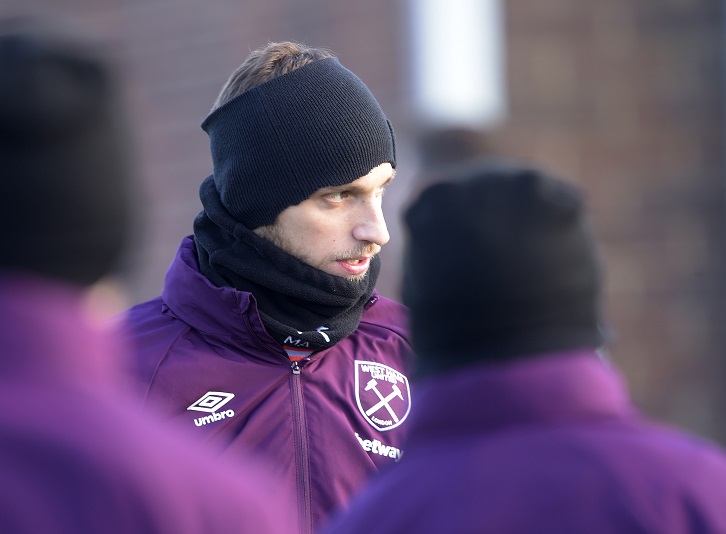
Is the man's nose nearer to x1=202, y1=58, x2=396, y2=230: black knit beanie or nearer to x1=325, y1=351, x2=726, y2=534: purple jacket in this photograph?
x1=202, y1=58, x2=396, y2=230: black knit beanie

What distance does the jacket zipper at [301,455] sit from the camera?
2873mm

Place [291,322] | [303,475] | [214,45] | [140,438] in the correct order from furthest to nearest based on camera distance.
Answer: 1. [214,45]
2. [291,322]
3. [303,475]
4. [140,438]

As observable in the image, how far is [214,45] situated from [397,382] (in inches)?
333

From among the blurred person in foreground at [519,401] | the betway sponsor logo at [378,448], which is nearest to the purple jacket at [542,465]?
the blurred person in foreground at [519,401]

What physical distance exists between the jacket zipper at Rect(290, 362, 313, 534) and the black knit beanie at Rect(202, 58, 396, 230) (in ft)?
1.58

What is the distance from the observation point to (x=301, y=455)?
292 cm

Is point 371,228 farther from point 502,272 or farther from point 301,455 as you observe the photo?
point 502,272

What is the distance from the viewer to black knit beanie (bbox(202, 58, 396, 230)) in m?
3.21

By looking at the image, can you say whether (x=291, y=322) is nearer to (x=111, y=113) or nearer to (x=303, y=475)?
(x=303, y=475)

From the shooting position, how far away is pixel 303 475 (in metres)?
2.90

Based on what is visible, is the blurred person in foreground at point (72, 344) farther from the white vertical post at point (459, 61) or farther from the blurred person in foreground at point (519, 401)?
the white vertical post at point (459, 61)

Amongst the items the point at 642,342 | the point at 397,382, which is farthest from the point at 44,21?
the point at 642,342

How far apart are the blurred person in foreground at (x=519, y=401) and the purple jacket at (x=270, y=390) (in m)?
1.17

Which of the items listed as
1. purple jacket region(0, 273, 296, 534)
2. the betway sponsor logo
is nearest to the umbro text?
the betway sponsor logo
